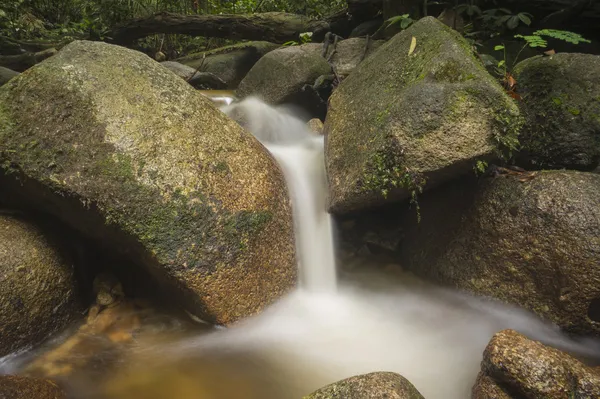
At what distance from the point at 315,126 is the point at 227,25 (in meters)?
4.59

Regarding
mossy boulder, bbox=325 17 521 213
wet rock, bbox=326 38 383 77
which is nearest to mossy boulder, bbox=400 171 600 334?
mossy boulder, bbox=325 17 521 213

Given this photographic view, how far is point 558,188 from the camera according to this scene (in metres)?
2.88

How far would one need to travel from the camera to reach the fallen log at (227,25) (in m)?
8.26

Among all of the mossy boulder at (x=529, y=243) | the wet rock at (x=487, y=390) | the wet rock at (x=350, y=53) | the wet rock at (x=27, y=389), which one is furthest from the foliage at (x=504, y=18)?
the wet rock at (x=27, y=389)

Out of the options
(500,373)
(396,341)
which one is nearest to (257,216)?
(396,341)

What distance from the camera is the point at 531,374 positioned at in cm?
201

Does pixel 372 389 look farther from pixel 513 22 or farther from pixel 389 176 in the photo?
pixel 513 22

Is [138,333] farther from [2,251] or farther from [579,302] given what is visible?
[579,302]

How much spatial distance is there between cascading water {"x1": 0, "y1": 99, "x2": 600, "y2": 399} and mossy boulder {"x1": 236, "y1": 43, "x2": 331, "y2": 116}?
6.55 feet

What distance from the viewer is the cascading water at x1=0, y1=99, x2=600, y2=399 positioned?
8.02 ft

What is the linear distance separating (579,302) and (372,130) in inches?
73.0

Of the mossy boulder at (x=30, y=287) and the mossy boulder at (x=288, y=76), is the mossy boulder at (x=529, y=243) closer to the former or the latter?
the mossy boulder at (x=288, y=76)

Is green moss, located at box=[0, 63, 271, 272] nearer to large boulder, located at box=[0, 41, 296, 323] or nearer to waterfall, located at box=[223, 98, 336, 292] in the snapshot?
large boulder, located at box=[0, 41, 296, 323]

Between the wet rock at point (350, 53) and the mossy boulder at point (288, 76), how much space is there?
43 centimetres
